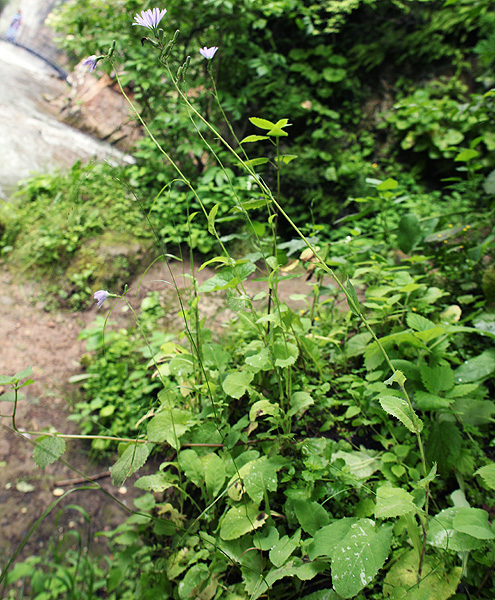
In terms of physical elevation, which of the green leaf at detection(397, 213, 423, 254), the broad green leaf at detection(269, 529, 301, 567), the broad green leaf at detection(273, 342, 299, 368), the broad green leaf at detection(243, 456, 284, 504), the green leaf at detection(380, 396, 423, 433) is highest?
the green leaf at detection(397, 213, 423, 254)

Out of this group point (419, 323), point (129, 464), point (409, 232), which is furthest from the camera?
point (409, 232)

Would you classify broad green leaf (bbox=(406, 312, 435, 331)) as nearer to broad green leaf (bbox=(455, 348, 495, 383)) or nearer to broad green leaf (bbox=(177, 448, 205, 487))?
broad green leaf (bbox=(455, 348, 495, 383))

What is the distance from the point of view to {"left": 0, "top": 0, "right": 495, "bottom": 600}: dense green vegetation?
0.96m

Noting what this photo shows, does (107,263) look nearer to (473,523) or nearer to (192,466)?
(192,466)

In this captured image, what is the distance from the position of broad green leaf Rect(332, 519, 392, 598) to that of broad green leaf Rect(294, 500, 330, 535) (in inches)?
7.1

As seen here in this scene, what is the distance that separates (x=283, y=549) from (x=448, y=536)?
0.41 m

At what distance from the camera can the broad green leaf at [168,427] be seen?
46.4 inches

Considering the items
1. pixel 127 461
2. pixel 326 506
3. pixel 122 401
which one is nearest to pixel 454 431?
pixel 326 506

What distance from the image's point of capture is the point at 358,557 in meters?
0.77

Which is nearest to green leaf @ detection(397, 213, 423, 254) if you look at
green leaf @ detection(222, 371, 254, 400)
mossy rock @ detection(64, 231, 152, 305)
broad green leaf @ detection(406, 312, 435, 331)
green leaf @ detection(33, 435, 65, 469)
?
broad green leaf @ detection(406, 312, 435, 331)

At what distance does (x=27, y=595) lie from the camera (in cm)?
150

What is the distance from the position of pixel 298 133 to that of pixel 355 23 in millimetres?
1415

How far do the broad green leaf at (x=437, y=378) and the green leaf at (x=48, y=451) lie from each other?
1.08 metres

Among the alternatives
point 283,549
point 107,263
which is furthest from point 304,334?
point 107,263
